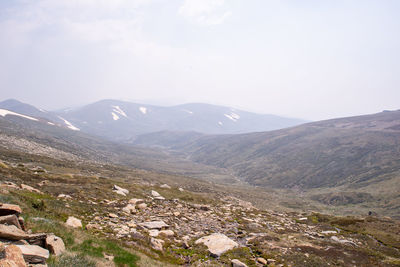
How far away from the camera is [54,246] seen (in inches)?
337

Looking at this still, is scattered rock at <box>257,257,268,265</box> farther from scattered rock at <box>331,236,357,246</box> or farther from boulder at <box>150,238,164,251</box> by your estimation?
scattered rock at <box>331,236,357,246</box>

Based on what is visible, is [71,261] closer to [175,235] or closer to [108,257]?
[108,257]

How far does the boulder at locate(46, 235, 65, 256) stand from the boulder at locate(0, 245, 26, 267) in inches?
83.4

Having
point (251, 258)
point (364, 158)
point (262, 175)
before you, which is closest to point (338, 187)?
point (364, 158)

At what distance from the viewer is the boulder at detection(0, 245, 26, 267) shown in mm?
5766

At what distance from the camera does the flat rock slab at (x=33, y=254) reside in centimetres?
716

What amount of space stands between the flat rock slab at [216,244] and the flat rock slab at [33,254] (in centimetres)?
1157

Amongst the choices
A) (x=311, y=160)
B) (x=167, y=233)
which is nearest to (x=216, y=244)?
(x=167, y=233)

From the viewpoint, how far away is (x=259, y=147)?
172 m

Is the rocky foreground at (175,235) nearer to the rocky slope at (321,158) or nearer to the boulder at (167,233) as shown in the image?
the boulder at (167,233)

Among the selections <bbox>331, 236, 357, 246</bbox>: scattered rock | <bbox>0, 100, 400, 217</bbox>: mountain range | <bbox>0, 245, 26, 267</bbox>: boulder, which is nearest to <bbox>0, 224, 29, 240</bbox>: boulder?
<bbox>0, 245, 26, 267</bbox>: boulder

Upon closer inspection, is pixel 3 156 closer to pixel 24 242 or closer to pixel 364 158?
pixel 24 242

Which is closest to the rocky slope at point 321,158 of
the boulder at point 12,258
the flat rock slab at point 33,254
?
the flat rock slab at point 33,254

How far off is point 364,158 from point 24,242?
410 feet
